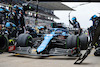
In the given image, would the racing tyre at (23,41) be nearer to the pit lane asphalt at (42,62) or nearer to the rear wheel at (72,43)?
the pit lane asphalt at (42,62)

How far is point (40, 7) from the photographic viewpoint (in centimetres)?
5194

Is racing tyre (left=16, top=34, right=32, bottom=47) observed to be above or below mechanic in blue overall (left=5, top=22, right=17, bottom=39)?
below

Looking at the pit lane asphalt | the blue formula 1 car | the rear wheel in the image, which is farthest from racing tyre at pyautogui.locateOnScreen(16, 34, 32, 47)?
the rear wheel

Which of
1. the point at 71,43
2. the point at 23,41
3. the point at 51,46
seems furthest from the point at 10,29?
the point at 71,43

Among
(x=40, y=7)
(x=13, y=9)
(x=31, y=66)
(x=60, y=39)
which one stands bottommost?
(x=31, y=66)

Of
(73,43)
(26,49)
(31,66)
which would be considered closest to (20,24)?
(26,49)

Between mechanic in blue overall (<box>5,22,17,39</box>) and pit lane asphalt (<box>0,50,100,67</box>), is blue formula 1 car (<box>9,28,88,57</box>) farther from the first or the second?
mechanic in blue overall (<box>5,22,17,39</box>)

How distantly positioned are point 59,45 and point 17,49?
151cm

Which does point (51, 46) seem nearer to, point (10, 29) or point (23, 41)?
point (23, 41)

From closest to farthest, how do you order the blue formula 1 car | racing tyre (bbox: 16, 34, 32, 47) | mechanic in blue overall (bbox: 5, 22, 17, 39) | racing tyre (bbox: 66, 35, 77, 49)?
the blue formula 1 car
racing tyre (bbox: 66, 35, 77, 49)
racing tyre (bbox: 16, 34, 32, 47)
mechanic in blue overall (bbox: 5, 22, 17, 39)

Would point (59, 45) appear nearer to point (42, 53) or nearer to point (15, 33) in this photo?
point (42, 53)

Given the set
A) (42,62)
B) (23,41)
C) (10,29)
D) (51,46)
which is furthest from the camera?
(10,29)

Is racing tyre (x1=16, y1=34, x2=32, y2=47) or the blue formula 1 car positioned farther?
racing tyre (x1=16, y1=34, x2=32, y2=47)

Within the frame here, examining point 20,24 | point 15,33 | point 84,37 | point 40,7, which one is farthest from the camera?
point 40,7
